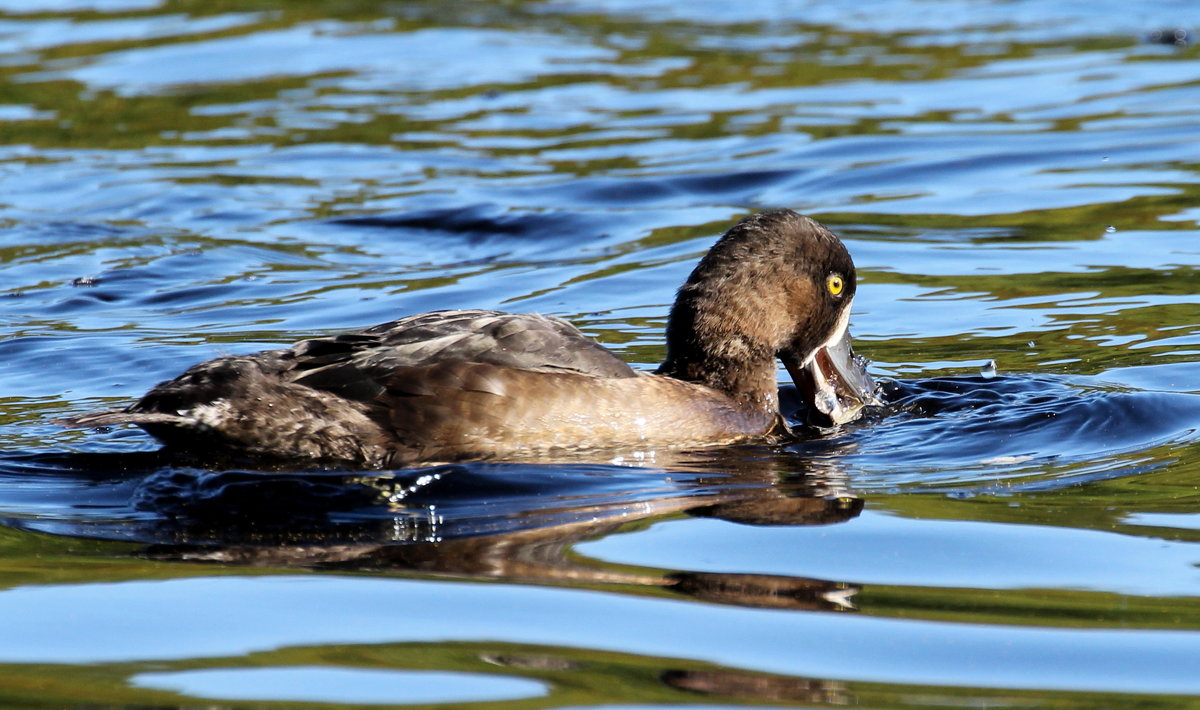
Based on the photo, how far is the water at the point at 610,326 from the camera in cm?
452

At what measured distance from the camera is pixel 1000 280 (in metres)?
10.2

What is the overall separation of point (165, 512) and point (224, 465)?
554 mm

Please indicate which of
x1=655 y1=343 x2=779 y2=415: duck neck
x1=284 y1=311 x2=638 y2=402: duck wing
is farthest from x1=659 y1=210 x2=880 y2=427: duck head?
x1=284 y1=311 x2=638 y2=402: duck wing

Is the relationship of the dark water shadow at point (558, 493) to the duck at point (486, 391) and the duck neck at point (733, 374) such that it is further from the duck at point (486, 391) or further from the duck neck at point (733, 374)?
the duck neck at point (733, 374)

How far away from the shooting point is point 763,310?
7.48 meters

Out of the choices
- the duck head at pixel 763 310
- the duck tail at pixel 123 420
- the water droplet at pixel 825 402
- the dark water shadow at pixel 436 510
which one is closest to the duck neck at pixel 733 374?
the duck head at pixel 763 310

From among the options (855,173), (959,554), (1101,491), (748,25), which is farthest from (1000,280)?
(748,25)

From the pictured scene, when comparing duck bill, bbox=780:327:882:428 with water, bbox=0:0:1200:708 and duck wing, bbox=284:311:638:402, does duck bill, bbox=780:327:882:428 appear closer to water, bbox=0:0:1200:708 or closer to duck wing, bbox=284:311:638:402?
water, bbox=0:0:1200:708

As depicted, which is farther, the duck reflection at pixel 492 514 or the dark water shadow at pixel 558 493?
the dark water shadow at pixel 558 493

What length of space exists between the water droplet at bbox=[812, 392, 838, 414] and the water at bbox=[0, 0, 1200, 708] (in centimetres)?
21

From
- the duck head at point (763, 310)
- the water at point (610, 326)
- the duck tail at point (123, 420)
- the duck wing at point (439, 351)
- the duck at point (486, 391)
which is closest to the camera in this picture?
the water at point (610, 326)

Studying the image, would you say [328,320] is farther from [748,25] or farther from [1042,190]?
[748,25]

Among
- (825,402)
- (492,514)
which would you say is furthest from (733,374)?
(492,514)

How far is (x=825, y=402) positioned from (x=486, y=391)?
1.90 meters
